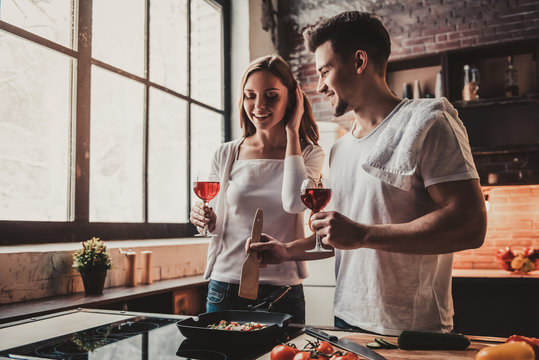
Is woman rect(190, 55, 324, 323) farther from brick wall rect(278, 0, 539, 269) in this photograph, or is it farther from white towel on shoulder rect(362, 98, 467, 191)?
brick wall rect(278, 0, 539, 269)

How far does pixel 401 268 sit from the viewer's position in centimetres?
132

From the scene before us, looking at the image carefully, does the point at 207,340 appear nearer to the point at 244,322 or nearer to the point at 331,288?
the point at 244,322

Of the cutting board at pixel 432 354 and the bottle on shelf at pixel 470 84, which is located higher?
the bottle on shelf at pixel 470 84

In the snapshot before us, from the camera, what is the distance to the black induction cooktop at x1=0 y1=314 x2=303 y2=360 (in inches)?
37.2

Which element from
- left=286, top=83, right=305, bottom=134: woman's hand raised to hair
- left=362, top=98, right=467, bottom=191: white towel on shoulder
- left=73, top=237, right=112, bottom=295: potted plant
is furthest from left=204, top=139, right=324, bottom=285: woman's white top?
left=73, top=237, right=112, bottom=295: potted plant

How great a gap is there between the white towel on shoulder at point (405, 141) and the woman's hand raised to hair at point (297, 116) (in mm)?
548

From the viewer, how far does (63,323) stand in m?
1.31

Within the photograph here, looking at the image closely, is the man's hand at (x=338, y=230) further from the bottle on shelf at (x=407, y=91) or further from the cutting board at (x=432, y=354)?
the bottle on shelf at (x=407, y=91)

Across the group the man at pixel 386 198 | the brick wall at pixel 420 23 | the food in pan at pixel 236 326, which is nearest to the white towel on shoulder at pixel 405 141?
the man at pixel 386 198

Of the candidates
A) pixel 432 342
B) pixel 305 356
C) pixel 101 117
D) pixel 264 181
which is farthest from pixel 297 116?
pixel 101 117

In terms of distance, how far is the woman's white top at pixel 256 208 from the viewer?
168 centimetres

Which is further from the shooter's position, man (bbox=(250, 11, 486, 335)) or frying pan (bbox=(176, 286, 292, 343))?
man (bbox=(250, 11, 486, 335))

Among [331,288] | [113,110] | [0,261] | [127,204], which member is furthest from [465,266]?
[0,261]

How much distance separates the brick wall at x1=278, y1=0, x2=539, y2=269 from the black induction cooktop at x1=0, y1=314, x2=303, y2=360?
3210 mm
